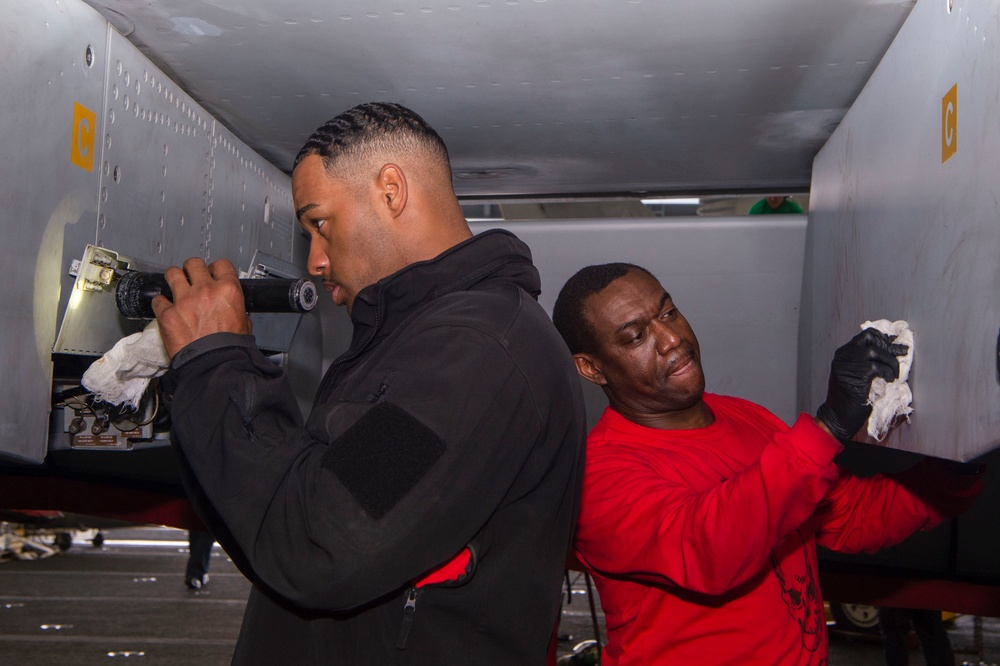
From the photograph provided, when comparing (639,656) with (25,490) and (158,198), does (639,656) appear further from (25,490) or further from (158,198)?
(25,490)

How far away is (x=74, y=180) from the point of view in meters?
1.63

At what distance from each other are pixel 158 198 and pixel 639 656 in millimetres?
1509

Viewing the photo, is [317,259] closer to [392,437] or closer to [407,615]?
[392,437]

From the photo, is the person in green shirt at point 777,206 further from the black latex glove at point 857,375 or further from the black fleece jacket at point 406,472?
the black fleece jacket at point 406,472

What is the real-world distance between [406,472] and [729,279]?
205 centimetres

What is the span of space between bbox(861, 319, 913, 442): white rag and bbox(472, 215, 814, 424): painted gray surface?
1.38 meters

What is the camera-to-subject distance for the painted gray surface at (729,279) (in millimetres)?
2809

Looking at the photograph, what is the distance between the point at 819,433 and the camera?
4.87 ft

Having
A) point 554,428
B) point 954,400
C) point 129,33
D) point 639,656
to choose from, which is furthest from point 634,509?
point 129,33

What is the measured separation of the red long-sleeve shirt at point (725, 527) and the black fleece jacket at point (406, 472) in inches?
15.3

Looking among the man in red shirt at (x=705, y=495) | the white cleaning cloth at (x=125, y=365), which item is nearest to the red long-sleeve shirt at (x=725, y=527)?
the man in red shirt at (x=705, y=495)

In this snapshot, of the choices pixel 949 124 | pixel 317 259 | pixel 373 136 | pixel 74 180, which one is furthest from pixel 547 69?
pixel 74 180

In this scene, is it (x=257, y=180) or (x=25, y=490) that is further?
(x=25, y=490)

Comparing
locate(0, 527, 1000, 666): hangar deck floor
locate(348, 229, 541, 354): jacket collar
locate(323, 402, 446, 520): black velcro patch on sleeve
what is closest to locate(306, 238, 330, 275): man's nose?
locate(348, 229, 541, 354): jacket collar
